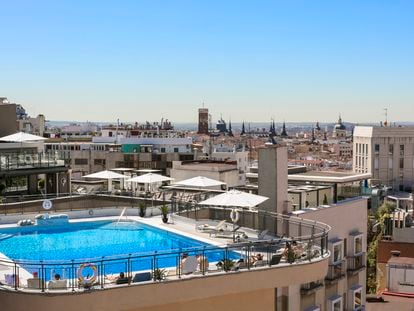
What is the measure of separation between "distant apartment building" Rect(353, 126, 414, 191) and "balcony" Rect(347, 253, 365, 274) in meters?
91.8

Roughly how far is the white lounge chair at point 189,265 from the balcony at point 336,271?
5454mm

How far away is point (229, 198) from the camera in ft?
49.9

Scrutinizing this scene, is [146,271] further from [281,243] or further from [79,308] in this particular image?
[281,243]

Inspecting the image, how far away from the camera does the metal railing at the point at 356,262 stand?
16.8 meters

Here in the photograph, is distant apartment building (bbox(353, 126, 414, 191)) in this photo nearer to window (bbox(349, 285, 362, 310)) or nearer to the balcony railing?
the balcony railing

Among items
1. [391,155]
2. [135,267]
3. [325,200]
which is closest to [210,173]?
[325,200]

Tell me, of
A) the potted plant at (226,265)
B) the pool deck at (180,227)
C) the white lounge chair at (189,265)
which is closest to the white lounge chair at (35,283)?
the pool deck at (180,227)

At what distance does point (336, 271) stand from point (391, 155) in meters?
97.1

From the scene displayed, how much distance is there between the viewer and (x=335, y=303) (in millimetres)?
15289

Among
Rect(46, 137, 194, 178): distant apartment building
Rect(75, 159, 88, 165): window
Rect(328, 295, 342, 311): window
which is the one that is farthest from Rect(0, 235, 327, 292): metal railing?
Rect(75, 159, 88, 165): window

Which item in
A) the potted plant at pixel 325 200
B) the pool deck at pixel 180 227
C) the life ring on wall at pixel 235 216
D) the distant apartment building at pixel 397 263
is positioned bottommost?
the distant apartment building at pixel 397 263

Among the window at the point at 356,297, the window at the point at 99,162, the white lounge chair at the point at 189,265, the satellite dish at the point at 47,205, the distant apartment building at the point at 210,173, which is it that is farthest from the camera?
the window at the point at 99,162

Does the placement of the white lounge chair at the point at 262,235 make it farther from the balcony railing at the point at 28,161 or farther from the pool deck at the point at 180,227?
the balcony railing at the point at 28,161

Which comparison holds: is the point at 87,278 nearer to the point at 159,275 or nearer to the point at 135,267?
the point at 159,275
